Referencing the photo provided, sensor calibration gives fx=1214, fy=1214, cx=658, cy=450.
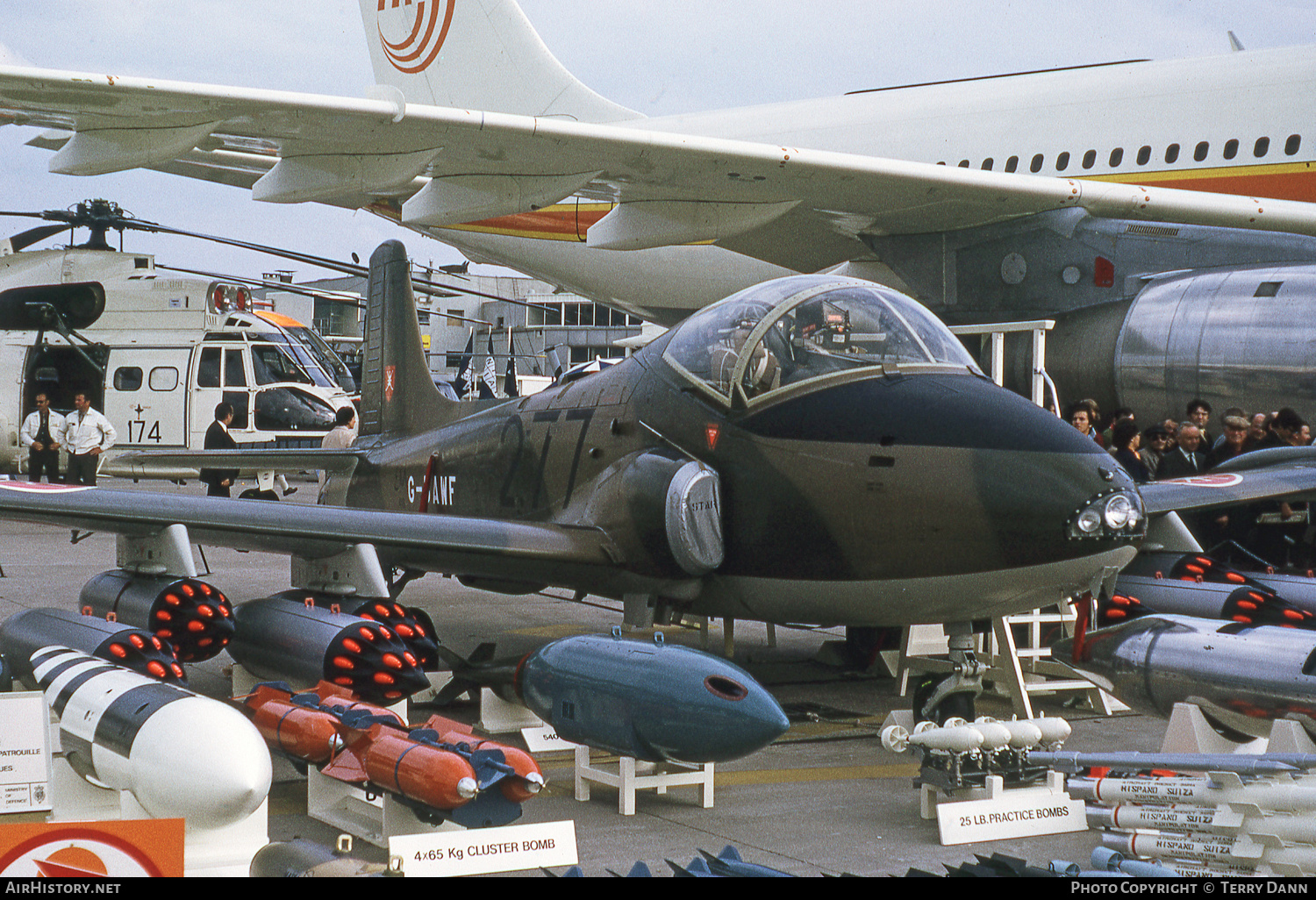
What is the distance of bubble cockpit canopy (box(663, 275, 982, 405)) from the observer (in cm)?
638

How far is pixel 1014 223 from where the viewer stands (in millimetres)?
12375

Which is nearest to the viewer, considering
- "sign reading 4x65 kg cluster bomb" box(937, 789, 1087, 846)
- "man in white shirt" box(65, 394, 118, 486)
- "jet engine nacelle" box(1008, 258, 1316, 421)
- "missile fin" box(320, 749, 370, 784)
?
"missile fin" box(320, 749, 370, 784)

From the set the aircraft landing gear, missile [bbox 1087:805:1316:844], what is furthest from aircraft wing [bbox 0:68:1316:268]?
missile [bbox 1087:805:1316:844]

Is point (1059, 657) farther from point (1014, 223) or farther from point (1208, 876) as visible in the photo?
point (1014, 223)

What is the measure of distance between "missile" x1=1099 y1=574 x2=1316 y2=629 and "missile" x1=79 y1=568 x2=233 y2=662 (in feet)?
16.6

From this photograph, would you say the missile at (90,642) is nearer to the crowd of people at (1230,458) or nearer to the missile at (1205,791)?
the missile at (1205,791)

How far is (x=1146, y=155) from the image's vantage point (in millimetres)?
13938

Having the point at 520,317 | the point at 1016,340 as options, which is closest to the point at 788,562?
the point at 1016,340

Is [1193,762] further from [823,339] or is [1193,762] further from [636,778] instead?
[823,339]

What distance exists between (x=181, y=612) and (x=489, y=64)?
1466cm

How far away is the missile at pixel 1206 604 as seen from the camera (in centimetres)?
696

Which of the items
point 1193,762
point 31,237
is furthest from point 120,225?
point 1193,762

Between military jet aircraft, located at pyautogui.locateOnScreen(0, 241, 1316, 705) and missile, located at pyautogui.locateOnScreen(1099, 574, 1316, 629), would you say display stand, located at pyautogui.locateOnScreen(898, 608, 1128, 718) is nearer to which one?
missile, located at pyautogui.locateOnScreen(1099, 574, 1316, 629)

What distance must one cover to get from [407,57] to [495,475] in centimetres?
1404
